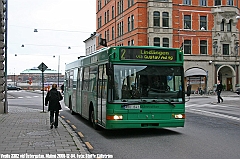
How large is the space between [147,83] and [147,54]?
921 millimetres

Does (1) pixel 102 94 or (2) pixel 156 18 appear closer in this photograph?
(1) pixel 102 94

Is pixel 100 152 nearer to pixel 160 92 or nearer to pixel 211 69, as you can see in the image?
pixel 160 92

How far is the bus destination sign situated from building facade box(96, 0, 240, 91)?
Answer: 39563 millimetres

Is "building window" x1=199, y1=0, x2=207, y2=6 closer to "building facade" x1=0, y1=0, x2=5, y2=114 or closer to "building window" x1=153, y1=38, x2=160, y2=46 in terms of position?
"building window" x1=153, y1=38, x2=160, y2=46

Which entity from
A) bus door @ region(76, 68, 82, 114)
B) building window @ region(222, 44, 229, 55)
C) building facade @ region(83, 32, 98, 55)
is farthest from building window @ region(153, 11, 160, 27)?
bus door @ region(76, 68, 82, 114)

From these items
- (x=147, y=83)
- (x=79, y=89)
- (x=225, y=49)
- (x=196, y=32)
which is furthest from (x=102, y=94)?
(x=225, y=49)

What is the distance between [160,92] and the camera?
1125 centimetres

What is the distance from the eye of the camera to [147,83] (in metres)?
11.1

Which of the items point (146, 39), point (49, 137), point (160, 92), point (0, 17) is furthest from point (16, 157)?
point (146, 39)

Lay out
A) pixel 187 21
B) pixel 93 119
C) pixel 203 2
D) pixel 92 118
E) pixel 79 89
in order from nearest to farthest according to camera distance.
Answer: pixel 93 119
pixel 92 118
pixel 79 89
pixel 187 21
pixel 203 2

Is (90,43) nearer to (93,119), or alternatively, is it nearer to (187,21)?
(187,21)

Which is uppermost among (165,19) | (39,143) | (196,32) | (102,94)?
(165,19)

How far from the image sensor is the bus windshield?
1102cm

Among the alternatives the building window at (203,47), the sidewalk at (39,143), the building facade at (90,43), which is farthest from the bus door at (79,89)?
the building facade at (90,43)
